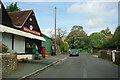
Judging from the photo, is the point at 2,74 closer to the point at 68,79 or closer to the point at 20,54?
the point at 68,79

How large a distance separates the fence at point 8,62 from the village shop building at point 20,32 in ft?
14.9

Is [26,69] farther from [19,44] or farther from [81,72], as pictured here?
[19,44]

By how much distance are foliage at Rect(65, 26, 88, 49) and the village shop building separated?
5082 cm

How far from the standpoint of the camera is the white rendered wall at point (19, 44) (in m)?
16.9

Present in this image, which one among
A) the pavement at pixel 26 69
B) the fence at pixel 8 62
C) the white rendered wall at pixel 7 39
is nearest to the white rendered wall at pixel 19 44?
the white rendered wall at pixel 7 39

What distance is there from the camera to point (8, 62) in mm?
9312

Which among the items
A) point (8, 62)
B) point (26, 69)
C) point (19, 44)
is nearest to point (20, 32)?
point (19, 44)

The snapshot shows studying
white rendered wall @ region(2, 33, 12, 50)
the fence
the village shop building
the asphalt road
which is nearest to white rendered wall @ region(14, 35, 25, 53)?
the village shop building

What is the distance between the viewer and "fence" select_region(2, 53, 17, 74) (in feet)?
28.7

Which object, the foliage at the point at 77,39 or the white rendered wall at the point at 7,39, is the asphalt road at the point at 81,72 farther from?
the foliage at the point at 77,39

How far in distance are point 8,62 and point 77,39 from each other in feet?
222

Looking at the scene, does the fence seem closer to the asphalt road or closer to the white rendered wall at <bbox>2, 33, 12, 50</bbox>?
the asphalt road

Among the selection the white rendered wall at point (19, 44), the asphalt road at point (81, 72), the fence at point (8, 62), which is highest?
the white rendered wall at point (19, 44)

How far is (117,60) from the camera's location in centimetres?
1573
